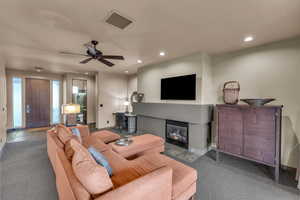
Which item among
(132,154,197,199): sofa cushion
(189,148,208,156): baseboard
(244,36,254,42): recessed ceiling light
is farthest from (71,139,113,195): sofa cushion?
(244,36,254,42): recessed ceiling light

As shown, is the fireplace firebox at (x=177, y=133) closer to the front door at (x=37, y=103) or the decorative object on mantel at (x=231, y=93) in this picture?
Result: the decorative object on mantel at (x=231, y=93)

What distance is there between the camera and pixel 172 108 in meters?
3.87

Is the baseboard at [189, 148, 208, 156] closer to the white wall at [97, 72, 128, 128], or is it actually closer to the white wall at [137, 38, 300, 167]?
the white wall at [137, 38, 300, 167]

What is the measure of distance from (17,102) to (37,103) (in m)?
0.65

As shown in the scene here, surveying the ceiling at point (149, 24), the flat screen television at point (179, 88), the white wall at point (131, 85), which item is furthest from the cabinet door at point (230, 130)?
the white wall at point (131, 85)

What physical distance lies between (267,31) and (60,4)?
339 cm

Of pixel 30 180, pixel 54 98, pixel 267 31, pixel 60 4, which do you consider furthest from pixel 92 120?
pixel 267 31

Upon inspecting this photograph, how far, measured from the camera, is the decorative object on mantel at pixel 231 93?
10.4 ft

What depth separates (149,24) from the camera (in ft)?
7.14

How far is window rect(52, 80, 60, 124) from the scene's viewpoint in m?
6.40

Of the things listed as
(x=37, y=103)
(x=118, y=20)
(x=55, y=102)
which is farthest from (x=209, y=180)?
(x=37, y=103)

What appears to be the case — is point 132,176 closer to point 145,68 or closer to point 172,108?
point 172,108

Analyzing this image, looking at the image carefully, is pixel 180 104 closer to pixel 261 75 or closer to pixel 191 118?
pixel 191 118

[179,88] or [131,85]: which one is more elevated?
[131,85]
